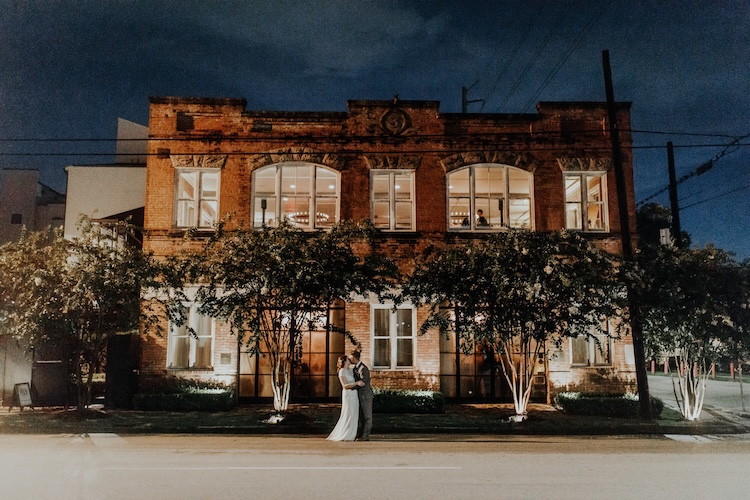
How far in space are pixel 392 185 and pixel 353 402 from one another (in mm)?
8863

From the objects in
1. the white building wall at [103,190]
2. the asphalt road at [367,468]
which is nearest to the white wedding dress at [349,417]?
the asphalt road at [367,468]

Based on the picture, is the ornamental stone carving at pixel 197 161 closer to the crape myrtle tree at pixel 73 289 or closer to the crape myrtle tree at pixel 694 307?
the crape myrtle tree at pixel 73 289

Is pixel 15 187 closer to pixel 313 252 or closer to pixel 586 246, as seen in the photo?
pixel 313 252

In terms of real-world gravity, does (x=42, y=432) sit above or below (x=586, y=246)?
below

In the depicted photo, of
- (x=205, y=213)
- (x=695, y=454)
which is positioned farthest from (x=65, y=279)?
(x=695, y=454)

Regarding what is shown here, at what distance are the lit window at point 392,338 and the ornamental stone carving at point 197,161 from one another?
6944 mm

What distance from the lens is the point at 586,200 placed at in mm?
19828

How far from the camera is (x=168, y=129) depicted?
19.5 metres

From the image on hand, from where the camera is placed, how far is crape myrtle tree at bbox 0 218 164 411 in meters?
14.8

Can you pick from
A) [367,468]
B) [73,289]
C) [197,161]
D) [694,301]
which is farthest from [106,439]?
[694,301]

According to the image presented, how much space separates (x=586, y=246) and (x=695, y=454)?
5.48m

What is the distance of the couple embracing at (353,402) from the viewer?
1247 cm

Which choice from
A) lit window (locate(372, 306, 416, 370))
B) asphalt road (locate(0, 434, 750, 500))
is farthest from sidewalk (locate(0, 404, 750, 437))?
lit window (locate(372, 306, 416, 370))

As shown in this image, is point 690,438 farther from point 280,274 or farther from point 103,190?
point 103,190
